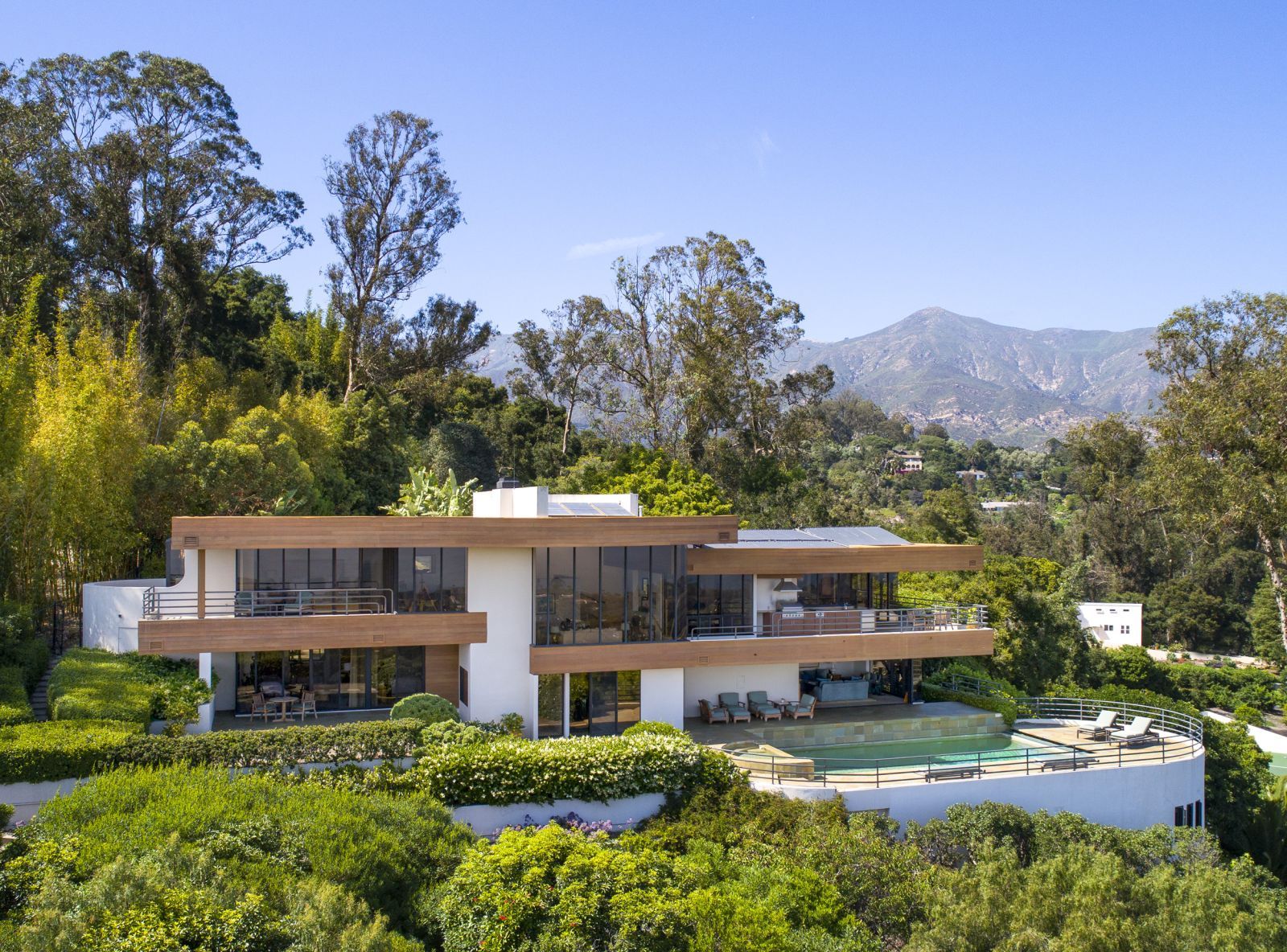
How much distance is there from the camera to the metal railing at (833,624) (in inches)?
957

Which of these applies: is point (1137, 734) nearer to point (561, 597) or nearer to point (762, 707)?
point (762, 707)

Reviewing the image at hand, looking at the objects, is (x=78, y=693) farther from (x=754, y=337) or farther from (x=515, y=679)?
(x=754, y=337)

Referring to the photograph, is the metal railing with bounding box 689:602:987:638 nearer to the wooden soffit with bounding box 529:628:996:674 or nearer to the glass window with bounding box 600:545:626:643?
the wooden soffit with bounding box 529:628:996:674

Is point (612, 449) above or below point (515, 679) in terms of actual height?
above

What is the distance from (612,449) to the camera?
4656cm

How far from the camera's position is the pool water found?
67.3 ft

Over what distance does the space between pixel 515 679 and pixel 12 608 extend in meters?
10.7

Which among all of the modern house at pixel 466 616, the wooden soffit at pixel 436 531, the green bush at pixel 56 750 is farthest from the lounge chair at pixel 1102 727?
the green bush at pixel 56 750

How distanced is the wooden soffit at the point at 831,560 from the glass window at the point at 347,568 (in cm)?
748

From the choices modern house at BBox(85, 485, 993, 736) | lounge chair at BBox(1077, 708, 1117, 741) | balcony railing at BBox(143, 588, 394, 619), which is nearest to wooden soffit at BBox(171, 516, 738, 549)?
modern house at BBox(85, 485, 993, 736)

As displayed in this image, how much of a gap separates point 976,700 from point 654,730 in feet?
32.2

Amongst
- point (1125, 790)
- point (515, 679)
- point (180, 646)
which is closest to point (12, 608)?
point (180, 646)

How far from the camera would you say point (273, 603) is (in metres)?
21.6

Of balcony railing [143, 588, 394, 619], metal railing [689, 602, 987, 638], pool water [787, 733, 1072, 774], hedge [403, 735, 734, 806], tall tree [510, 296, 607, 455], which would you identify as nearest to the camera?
hedge [403, 735, 734, 806]
